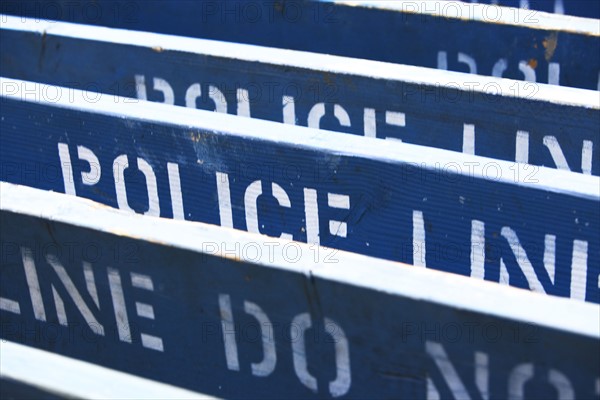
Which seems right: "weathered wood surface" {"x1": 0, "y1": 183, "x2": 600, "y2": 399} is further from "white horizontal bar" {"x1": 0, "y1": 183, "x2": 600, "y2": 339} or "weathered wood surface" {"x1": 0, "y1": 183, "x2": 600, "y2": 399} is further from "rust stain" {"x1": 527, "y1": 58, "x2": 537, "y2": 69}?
"rust stain" {"x1": 527, "y1": 58, "x2": 537, "y2": 69}

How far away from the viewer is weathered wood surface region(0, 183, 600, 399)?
1965 millimetres

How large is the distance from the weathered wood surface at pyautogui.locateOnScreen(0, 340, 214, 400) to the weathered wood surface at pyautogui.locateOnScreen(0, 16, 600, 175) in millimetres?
1440

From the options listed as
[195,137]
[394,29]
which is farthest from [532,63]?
[195,137]

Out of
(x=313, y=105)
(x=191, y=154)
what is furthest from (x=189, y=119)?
(x=313, y=105)

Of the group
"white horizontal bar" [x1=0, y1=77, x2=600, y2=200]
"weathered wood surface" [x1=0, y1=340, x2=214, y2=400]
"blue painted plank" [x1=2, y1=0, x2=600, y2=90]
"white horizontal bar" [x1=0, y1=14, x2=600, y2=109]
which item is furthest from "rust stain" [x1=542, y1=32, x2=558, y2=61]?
"weathered wood surface" [x1=0, y1=340, x2=214, y2=400]

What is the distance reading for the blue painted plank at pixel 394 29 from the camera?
11.7ft

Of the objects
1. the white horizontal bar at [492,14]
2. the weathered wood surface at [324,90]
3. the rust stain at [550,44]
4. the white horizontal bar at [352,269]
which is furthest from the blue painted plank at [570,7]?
the white horizontal bar at [352,269]

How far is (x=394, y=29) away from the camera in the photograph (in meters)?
3.81

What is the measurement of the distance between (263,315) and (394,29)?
1.88 metres

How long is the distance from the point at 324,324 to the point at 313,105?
Result: 130 centimetres

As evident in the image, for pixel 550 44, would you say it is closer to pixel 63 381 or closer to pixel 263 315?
pixel 263 315

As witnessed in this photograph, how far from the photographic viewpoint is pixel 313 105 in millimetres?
3316

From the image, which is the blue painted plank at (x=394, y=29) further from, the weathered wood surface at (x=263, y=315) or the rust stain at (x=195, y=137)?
the weathered wood surface at (x=263, y=315)

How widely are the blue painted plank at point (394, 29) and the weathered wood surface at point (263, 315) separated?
174 centimetres
